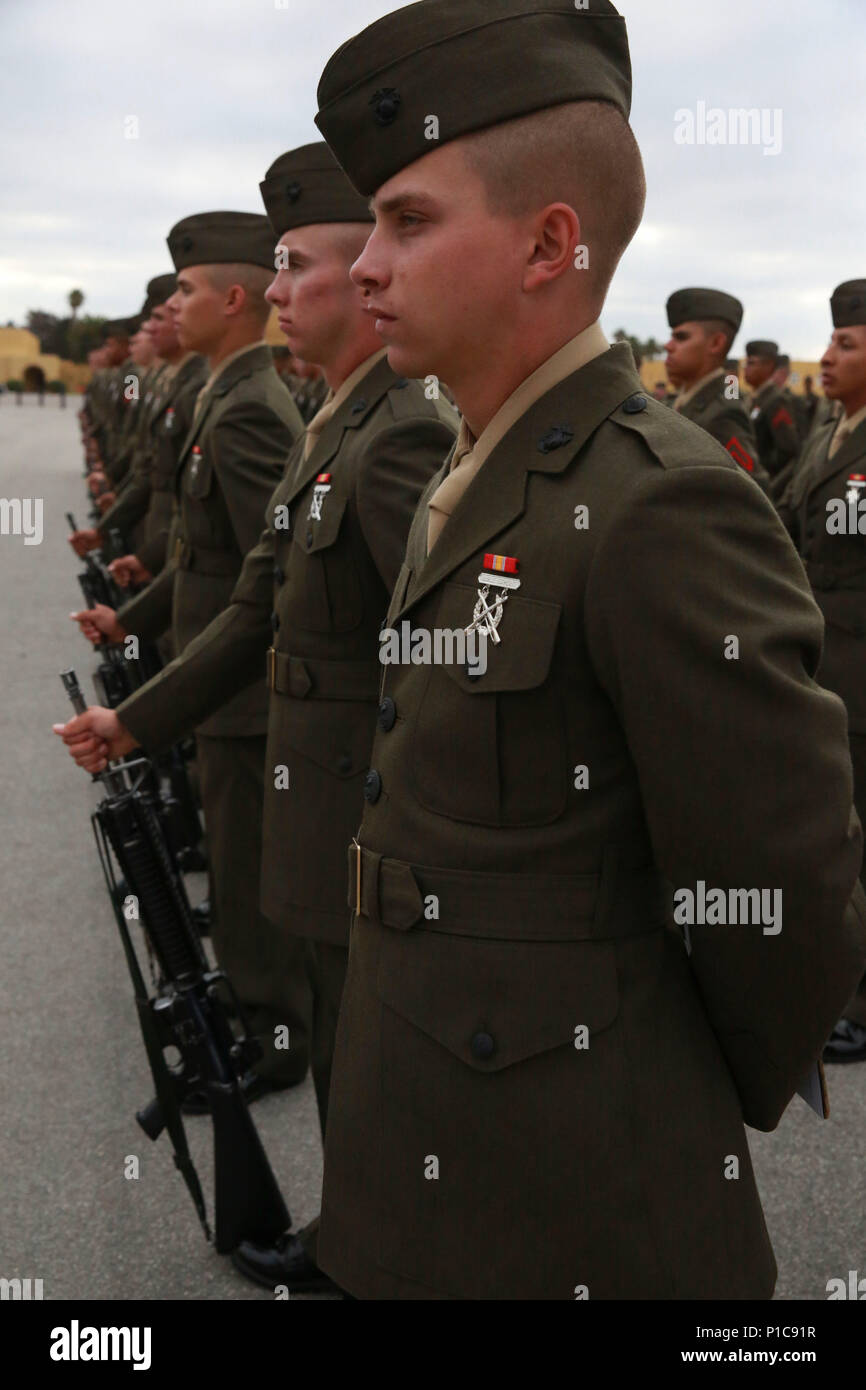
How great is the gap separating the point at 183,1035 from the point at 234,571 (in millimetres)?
1637

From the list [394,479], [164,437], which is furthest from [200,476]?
[164,437]

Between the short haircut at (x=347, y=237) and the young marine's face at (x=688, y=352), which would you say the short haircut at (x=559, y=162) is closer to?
the short haircut at (x=347, y=237)

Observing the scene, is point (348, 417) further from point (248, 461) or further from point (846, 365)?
point (846, 365)

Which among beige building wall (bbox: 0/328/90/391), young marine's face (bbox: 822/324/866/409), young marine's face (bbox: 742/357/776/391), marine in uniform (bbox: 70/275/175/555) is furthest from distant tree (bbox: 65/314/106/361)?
young marine's face (bbox: 822/324/866/409)

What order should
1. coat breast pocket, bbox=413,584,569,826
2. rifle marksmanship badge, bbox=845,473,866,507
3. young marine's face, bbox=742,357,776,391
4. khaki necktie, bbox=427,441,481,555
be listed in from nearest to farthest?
coat breast pocket, bbox=413,584,569,826 < khaki necktie, bbox=427,441,481,555 < rifle marksmanship badge, bbox=845,473,866,507 < young marine's face, bbox=742,357,776,391

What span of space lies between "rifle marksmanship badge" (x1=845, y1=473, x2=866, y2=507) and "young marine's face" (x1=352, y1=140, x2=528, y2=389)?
3.57m

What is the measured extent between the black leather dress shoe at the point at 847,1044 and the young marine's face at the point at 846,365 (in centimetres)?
222

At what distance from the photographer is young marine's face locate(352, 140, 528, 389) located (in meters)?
1.61

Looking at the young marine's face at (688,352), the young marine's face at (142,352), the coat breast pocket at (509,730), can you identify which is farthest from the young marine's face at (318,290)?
the young marine's face at (142,352)

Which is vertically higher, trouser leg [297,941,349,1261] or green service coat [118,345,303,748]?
green service coat [118,345,303,748]

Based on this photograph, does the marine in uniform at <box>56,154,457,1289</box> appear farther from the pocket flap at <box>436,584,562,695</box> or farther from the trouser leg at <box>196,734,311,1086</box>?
the pocket flap at <box>436,584,562,695</box>

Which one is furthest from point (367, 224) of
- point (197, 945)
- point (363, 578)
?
point (197, 945)

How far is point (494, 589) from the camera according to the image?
1630mm

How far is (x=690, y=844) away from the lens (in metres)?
1.53
